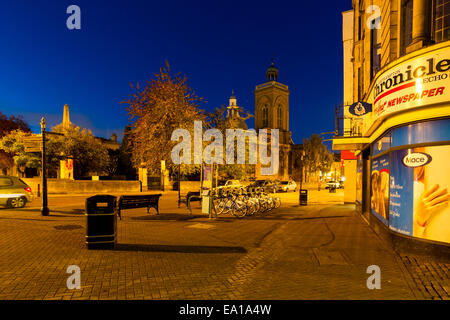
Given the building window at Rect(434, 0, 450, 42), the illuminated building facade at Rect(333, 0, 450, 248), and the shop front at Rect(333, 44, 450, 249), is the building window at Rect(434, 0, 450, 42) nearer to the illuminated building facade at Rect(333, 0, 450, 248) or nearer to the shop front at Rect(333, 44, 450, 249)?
the illuminated building facade at Rect(333, 0, 450, 248)

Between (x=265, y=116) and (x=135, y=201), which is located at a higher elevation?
(x=265, y=116)

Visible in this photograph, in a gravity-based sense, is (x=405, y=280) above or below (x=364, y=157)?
below

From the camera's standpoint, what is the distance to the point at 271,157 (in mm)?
64438

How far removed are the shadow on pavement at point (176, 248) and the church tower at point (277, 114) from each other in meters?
61.6

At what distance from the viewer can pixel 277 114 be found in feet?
233

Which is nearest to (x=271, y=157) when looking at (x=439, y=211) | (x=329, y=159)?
(x=329, y=159)

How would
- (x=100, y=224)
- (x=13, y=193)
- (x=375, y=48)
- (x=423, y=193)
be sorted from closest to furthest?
(x=423, y=193)
(x=100, y=224)
(x=375, y=48)
(x=13, y=193)

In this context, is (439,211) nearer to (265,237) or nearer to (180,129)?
(265,237)

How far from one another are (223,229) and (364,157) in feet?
24.4

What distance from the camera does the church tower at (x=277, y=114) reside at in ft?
228

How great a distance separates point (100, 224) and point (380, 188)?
825 centimetres

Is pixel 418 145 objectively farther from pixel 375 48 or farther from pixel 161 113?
pixel 161 113

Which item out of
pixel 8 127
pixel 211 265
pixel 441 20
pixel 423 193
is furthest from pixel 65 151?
pixel 441 20

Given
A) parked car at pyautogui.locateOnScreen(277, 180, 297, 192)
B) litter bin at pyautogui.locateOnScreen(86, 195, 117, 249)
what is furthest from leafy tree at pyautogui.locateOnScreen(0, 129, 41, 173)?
parked car at pyautogui.locateOnScreen(277, 180, 297, 192)
